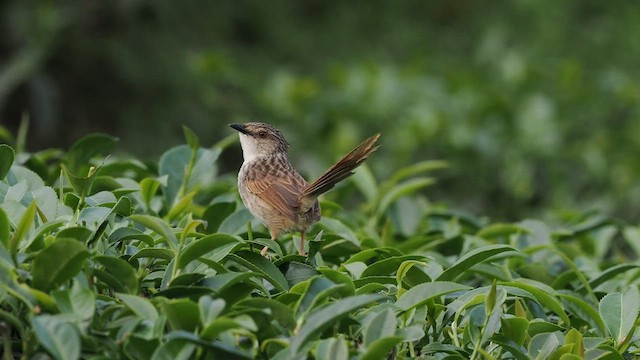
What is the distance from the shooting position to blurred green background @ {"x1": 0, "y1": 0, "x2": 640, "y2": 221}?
796 cm

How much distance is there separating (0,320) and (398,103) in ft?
19.3

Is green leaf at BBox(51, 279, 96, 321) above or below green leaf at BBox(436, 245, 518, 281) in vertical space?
below

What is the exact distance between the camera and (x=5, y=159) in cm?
354

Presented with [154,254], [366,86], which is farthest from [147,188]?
[366,86]

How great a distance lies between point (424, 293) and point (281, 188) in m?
1.78

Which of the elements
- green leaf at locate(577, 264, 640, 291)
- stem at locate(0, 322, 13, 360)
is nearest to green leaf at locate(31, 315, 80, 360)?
stem at locate(0, 322, 13, 360)

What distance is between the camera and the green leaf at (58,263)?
103 inches

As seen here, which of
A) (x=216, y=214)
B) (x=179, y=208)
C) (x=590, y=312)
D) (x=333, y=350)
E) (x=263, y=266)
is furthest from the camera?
(x=216, y=214)

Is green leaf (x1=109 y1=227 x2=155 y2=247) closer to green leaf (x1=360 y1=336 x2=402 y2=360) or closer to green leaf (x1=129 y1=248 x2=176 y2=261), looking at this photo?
green leaf (x1=129 y1=248 x2=176 y2=261)

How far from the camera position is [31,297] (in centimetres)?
259

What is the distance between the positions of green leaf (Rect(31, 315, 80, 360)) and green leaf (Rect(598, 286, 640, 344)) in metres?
1.59

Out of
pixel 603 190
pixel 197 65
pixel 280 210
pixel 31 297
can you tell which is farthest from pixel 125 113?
pixel 31 297

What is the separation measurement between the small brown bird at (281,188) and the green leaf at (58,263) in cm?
127

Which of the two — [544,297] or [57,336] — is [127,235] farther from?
A: [544,297]
